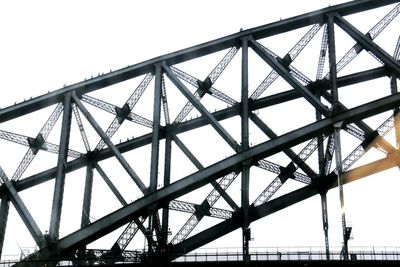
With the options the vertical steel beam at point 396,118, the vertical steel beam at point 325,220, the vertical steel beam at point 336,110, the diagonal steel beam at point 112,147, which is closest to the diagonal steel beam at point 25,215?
the diagonal steel beam at point 112,147

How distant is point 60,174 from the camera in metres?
34.3

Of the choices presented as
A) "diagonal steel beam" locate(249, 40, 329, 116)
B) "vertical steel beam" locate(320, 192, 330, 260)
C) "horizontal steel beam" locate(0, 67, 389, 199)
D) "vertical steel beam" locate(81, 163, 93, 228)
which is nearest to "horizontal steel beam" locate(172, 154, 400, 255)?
"vertical steel beam" locate(320, 192, 330, 260)

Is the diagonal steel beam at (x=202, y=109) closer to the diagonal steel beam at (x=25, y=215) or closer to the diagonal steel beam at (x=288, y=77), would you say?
the diagonal steel beam at (x=288, y=77)

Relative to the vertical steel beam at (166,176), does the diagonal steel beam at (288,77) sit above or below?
above

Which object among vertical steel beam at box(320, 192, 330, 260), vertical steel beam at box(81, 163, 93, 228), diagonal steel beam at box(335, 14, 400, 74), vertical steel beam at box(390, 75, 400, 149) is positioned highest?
diagonal steel beam at box(335, 14, 400, 74)

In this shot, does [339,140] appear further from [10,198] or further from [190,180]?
[10,198]

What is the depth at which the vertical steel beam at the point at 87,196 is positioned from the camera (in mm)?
37094

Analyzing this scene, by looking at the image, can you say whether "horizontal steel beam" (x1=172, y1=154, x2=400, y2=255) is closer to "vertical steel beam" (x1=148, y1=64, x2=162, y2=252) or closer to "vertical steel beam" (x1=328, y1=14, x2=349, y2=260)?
"vertical steel beam" (x1=148, y1=64, x2=162, y2=252)

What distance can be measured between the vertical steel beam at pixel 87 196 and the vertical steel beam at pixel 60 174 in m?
2.96

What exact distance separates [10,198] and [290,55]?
15.6m

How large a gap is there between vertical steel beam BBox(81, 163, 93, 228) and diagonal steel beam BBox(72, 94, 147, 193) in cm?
366

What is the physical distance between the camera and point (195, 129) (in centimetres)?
3800

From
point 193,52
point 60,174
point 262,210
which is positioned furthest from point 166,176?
point 193,52

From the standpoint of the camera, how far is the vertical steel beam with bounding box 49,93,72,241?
33.7m
